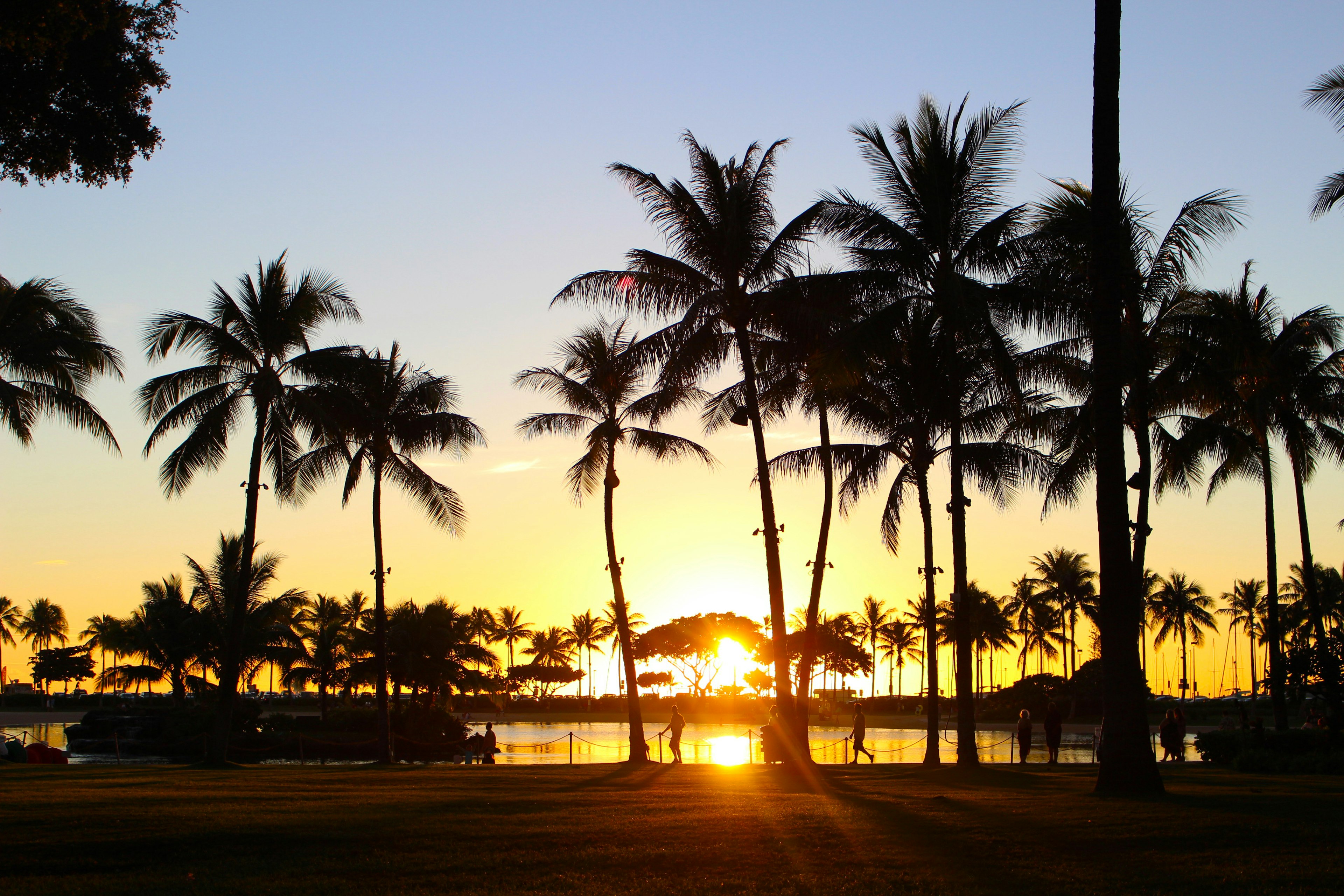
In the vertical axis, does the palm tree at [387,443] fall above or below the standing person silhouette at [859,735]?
above

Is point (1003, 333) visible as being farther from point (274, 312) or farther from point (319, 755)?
point (319, 755)

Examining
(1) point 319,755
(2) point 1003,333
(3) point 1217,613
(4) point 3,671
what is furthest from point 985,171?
(3) point 1217,613

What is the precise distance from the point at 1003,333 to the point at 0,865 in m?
20.3

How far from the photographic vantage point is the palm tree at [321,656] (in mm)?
49406

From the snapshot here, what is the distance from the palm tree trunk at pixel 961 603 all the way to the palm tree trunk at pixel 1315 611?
8.63 m

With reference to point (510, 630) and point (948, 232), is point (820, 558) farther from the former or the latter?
point (510, 630)

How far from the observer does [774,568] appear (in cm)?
2462

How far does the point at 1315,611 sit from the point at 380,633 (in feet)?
88.6

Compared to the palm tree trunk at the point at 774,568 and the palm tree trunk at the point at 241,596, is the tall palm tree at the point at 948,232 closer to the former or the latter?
the palm tree trunk at the point at 774,568

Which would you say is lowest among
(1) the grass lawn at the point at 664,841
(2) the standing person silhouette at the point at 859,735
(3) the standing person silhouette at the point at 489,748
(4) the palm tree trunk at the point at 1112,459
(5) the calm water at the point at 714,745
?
(5) the calm water at the point at 714,745

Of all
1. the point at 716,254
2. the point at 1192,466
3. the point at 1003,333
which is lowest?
the point at 1192,466

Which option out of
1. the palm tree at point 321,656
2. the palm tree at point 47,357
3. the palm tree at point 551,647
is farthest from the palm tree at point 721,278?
the palm tree at point 551,647

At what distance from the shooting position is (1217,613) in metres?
92.1

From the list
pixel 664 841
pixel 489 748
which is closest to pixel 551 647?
pixel 489 748
